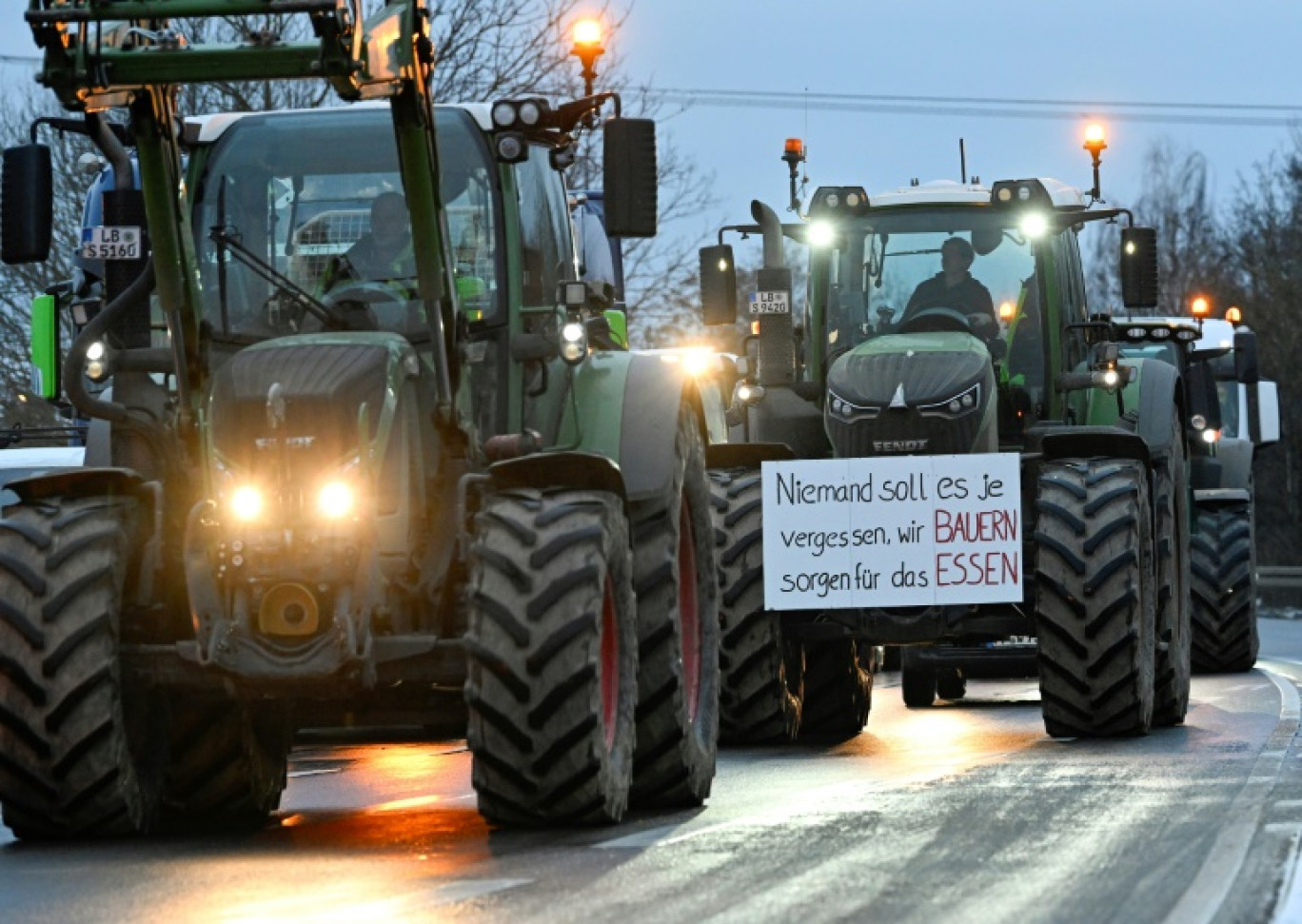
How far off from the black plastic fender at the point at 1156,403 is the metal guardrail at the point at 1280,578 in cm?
2619

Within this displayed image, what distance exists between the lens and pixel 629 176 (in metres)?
11.1

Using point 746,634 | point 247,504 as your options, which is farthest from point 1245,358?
point 247,504

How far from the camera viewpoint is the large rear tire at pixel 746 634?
1611cm

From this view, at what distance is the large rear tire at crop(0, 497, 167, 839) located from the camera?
10391 mm

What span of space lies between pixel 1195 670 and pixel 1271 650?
5.43 meters

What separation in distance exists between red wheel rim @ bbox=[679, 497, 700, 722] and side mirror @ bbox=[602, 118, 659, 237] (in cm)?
170

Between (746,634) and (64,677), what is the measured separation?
625cm

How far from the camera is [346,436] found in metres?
10.6

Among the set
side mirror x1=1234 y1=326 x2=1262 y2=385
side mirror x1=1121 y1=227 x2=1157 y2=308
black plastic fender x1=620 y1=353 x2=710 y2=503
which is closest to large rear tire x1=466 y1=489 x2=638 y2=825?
black plastic fender x1=620 y1=353 x2=710 y2=503

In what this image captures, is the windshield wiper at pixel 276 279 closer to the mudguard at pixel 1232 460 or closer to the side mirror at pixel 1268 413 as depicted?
the mudguard at pixel 1232 460

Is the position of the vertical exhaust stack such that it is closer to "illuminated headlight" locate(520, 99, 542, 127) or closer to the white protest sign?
the white protest sign

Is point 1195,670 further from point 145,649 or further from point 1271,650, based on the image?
point 145,649

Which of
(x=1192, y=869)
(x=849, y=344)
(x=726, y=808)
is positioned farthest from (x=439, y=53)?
(x=1192, y=869)

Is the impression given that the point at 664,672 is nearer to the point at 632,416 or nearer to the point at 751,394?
the point at 632,416
